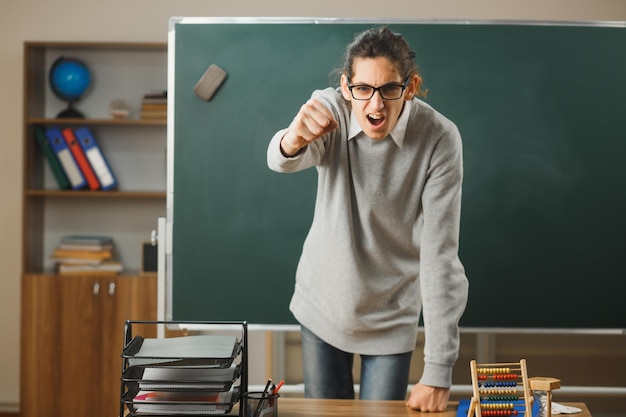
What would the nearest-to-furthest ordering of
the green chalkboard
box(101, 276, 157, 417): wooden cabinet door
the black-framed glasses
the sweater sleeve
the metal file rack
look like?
the metal file rack, the sweater sleeve, the black-framed glasses, the green chalkboard, box(101, 276, 157, 417): wooden cabinet door

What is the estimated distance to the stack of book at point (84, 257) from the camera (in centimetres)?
417

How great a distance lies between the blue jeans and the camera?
2.39 meters

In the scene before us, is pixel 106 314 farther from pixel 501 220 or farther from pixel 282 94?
pixel 501 220

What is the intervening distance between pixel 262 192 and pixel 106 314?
156cm

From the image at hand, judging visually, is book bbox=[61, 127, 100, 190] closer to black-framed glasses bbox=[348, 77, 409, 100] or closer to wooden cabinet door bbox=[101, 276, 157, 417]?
wooden cabinet door bbox=[101, 276, 157, 417]

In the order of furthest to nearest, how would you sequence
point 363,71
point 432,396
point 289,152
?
point 363,71 → point 289,152 → point 432,396

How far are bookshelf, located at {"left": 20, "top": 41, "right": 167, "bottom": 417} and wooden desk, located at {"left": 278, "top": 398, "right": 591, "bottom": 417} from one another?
228 cm

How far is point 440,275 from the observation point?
7.28ft

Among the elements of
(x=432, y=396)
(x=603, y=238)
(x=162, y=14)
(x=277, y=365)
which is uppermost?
(x=162, y=14)

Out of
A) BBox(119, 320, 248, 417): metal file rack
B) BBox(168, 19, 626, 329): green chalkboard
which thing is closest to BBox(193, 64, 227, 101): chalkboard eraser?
BBox(168, 19, 626, 329): green chalkboard

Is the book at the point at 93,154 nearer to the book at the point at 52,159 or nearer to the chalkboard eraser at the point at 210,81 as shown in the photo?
the book at the point at 52,159

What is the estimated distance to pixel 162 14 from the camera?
441cm

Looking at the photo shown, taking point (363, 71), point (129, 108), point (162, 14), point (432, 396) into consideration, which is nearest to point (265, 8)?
point (162, 14)

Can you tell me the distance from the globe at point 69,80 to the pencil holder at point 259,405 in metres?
2.90
